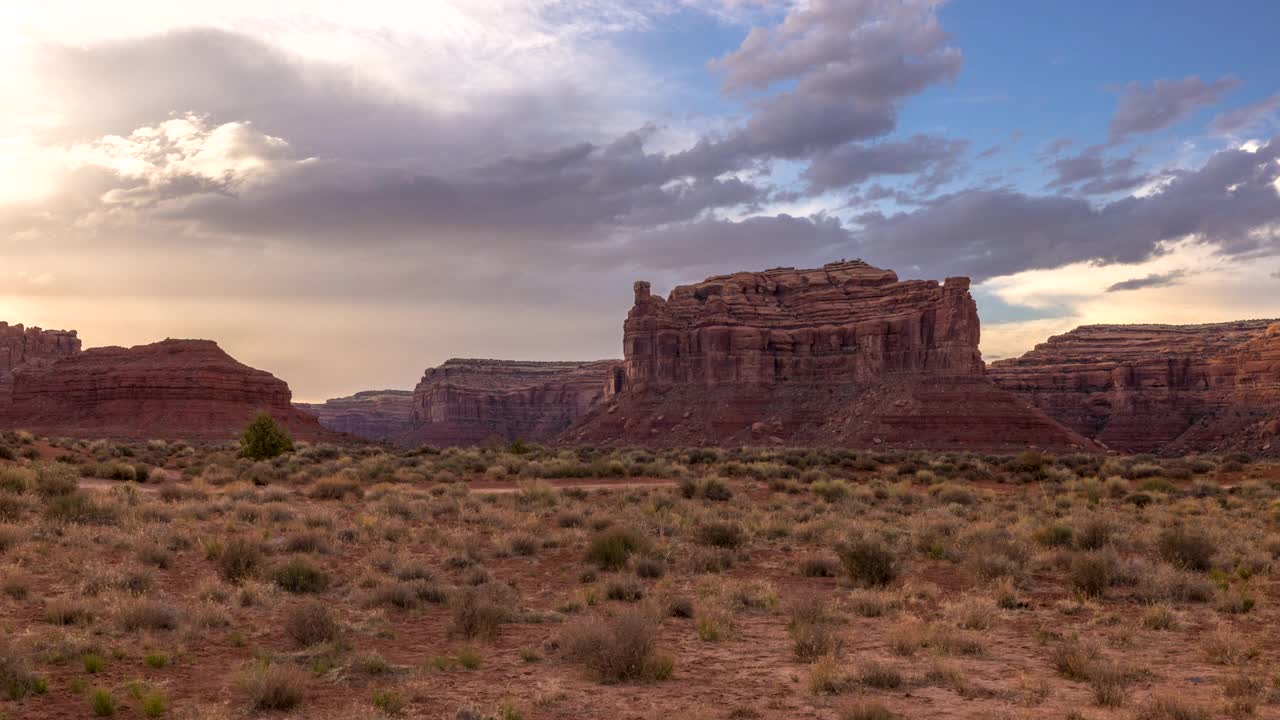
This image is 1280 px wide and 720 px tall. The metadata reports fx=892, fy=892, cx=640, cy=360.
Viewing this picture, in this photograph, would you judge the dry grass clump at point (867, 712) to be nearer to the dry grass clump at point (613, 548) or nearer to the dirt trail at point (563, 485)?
the dry grass clump at point (613, 548)

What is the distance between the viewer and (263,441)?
1822 inches

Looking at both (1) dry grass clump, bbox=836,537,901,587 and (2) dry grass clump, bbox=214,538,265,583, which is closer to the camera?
Answer: (2) dry grass clump, bbox=214,538,265,583

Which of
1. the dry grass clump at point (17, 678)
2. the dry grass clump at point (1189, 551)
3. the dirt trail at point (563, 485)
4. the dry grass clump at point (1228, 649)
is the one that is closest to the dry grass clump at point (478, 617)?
the dry grass clump at point (17, 678)

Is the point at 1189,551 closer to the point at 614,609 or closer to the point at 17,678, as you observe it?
the point at 614,609

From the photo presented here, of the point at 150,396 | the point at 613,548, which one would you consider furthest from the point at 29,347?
the point at 613,548

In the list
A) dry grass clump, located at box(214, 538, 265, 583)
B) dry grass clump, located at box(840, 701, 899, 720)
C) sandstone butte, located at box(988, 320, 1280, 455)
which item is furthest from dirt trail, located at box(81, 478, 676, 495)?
sandstone butte, located at box(988, 320, 1280, 455)

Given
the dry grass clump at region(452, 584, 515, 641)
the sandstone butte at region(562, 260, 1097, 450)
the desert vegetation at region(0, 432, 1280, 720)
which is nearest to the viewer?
the desert vegetation at region(0, 432, 1280, 720)

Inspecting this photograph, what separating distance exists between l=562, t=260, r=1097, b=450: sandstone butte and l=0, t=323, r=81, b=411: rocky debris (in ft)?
264

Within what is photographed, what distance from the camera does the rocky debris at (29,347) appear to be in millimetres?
129375

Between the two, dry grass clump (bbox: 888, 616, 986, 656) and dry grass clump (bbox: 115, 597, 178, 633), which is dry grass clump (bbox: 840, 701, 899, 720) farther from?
dry grass clump (bbox: 115, 597, 178, 633)

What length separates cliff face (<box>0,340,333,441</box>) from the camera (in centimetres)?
9319

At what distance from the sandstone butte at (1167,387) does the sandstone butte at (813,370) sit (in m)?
25.9

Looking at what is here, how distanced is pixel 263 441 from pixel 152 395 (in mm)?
62405

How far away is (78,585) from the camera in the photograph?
12906mm
